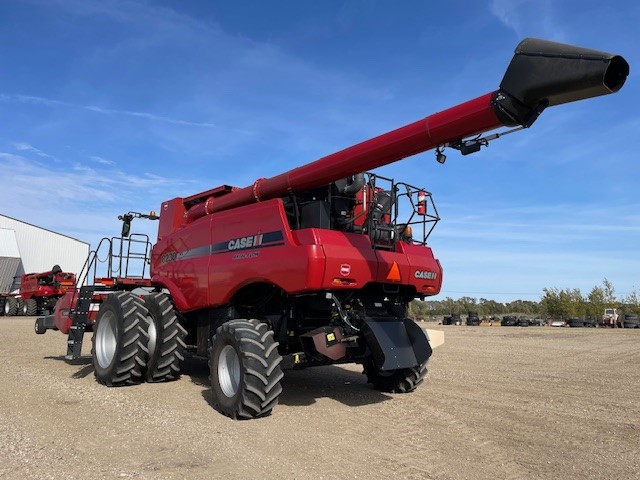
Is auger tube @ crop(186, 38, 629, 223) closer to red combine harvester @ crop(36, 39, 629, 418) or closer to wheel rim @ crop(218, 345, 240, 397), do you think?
red combine harvester @ crop(36, 39, 629, 418)

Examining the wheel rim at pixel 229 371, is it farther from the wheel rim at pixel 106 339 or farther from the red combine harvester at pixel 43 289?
the red combine harvester at pixel 43 289

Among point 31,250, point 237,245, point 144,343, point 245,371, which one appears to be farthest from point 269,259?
point 31,250

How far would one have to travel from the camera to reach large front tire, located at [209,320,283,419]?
5.96 meters

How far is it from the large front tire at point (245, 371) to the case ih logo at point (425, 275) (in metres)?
2.40

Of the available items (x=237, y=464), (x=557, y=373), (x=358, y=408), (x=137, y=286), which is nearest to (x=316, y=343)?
(x=358, y=408)

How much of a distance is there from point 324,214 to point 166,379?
3.97m

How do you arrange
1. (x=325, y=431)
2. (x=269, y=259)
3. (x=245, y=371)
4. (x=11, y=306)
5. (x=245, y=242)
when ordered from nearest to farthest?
(x=325, y=431), (x=245, y=371), (x=269, y=259), (x=245, y=242), (x=11, y=306)

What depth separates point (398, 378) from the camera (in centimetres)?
796

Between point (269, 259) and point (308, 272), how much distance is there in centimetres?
75

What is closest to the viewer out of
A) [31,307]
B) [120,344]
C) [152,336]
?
[120,344]

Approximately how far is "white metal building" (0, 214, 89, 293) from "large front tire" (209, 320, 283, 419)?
142 feet

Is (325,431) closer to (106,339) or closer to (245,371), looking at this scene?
(245,371)

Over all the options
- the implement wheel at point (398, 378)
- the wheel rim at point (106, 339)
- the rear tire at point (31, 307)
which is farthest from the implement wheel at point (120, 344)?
the rear tire at point (31, 307)

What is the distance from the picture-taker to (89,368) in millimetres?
9680
